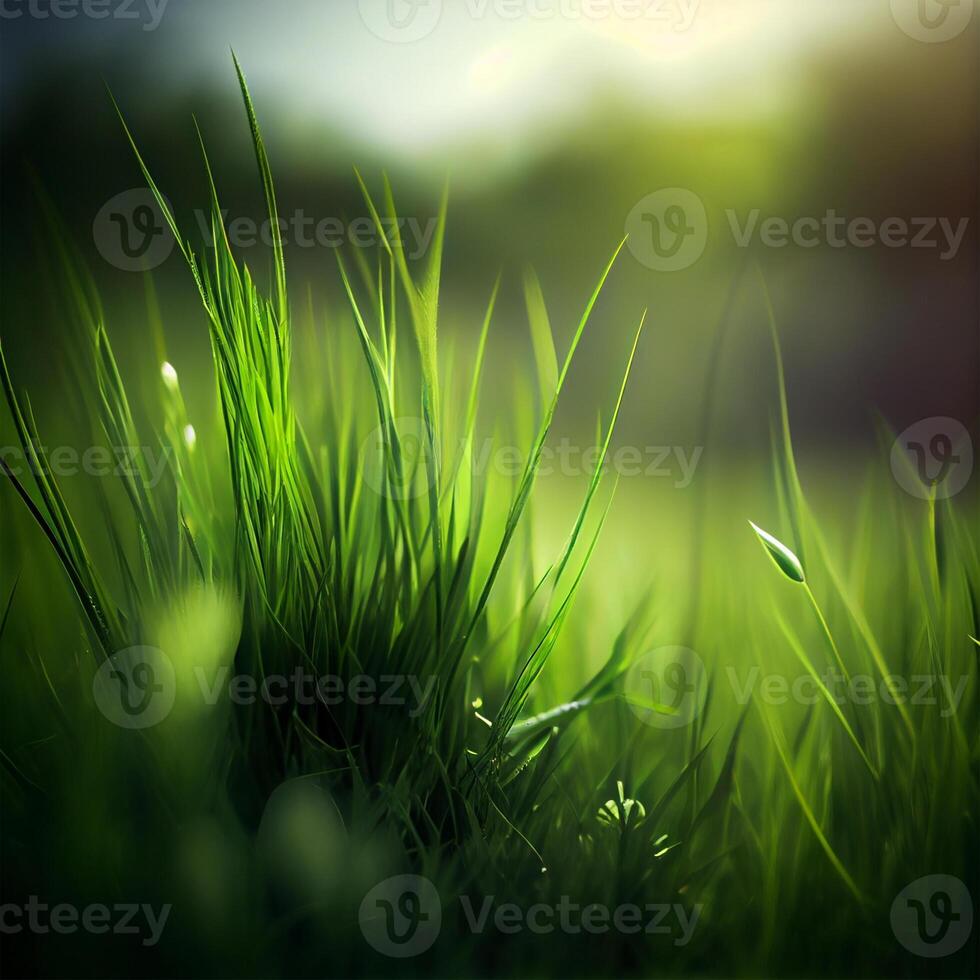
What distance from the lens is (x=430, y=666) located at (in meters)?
0.49

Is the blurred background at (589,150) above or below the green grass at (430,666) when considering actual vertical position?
above

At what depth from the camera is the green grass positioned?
48 centimetres

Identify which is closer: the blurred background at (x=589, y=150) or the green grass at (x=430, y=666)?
the green grass at (x=430, y=666)

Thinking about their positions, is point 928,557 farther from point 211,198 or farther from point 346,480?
point 211,198

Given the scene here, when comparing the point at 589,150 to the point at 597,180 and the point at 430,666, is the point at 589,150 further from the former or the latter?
the point at 430,666

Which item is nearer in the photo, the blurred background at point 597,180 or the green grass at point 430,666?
the green grass at point 430,666

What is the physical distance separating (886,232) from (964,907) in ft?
1.76

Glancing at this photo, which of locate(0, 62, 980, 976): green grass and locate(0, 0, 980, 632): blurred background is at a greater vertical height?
locate(0, 0, 980, 632): blurred background

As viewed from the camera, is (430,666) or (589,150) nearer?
(430,666)

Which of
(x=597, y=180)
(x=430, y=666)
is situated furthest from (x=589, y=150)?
(x=430, y=666)

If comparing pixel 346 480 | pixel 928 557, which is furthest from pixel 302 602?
pixel 928 557

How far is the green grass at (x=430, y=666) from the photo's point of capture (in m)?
0.48

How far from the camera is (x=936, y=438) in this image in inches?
25.0

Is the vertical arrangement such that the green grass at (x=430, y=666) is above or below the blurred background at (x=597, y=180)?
below
